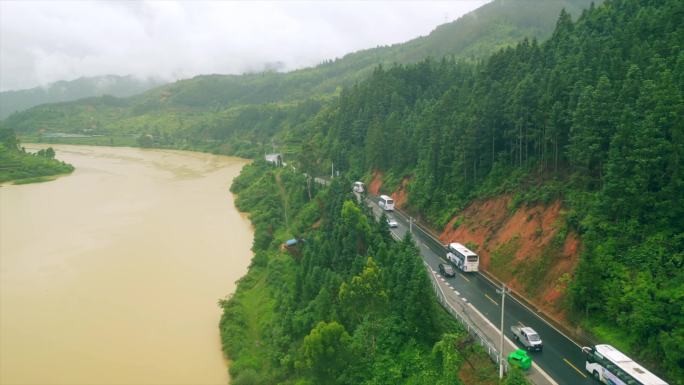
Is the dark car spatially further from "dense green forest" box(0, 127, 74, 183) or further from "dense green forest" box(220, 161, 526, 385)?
"dense green forest" box(0, 127, 74, 183)

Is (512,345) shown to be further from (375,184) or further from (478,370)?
(375,184)

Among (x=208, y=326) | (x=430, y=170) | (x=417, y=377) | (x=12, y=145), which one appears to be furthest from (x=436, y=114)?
(x=12, y=145)

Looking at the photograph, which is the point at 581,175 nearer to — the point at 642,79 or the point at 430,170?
the point at 642,79

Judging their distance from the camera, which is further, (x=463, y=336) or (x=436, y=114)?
(x=436, y=114)

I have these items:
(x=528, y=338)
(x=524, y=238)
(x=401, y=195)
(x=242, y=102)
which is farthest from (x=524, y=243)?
(x=242, y=102)

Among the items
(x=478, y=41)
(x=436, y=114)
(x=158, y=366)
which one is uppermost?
(x=478, y=41)

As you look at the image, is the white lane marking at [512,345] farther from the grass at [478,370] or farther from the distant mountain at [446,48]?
the distant mountain at [446,48]

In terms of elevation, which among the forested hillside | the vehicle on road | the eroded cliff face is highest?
the forested hillside

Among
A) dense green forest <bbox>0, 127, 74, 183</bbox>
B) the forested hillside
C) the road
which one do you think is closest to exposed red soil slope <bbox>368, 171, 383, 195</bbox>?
the road

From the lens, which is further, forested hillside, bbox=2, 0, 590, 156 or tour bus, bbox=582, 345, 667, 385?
forested hillside, bbox=2, 0, 590, 156
